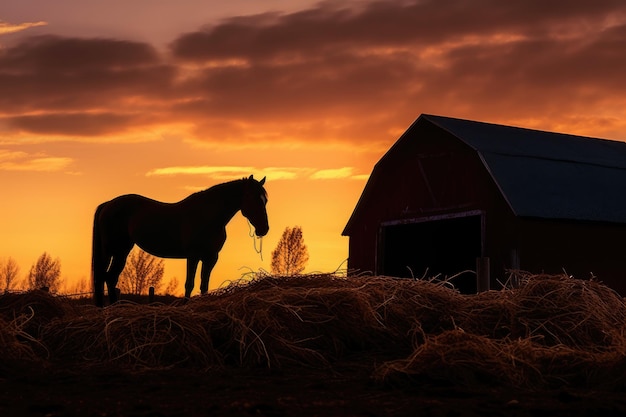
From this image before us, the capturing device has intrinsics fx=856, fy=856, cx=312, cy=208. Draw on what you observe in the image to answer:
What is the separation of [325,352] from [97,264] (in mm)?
10010

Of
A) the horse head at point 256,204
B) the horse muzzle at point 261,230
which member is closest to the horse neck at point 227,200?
the horse head at point 256,204

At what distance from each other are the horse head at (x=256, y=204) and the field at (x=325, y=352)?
540 cm

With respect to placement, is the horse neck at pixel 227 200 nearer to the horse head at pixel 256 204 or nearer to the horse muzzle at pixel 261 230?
the horse head at pixel 256 204

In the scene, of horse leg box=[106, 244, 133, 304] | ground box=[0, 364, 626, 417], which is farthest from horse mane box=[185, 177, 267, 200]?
ground box=[0, 364, 626, 417]

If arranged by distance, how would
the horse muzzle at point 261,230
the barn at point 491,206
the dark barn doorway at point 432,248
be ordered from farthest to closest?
the dark barn doorway at point 432,248, the horse muzzle at point 261,230, the barn at point 491,206

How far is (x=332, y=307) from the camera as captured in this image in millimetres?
8016

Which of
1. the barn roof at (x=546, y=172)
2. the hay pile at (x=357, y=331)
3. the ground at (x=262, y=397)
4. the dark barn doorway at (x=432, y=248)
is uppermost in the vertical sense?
the barn roof at (x=546, y=172)

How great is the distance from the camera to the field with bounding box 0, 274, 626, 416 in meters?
5.35

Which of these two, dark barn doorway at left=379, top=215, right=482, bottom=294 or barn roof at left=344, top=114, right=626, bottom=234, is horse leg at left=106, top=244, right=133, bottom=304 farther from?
barn roof at left=344, top=114, right=626, bottom=234

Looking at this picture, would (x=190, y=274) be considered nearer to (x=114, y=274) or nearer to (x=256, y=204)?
(x=256, y=204)

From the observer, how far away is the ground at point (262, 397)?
503 centimetres

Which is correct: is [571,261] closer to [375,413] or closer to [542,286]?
[542,286]

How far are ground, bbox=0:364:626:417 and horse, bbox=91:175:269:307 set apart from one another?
7865 mm

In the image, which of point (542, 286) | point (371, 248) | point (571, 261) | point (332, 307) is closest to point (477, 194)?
point (571, 261)
